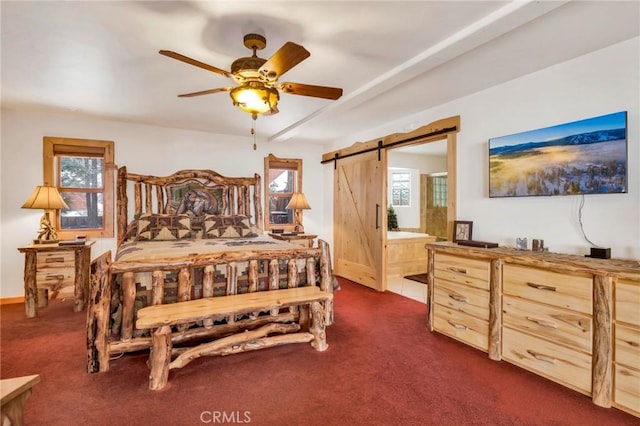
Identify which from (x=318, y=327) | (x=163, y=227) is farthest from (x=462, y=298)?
(x=163, y=227)

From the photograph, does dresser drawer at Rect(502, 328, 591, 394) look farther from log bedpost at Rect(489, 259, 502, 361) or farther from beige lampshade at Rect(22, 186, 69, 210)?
beige lampshade at Rect(22, 186, 69, 210)

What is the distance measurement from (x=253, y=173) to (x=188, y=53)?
2903 mm

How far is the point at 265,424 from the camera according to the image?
1747 millimetres

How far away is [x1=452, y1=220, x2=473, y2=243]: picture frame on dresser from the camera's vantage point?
3094mm

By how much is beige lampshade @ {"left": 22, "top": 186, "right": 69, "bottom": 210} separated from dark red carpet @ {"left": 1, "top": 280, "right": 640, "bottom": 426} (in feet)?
4.61

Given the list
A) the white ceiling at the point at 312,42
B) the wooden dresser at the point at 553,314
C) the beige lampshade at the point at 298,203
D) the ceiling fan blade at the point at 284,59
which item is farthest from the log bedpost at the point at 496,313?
the beige lampshade at the point at 298,203

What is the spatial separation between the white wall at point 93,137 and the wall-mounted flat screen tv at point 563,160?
3561mm

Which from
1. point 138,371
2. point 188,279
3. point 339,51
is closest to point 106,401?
point 138,371

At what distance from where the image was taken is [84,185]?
4281mm

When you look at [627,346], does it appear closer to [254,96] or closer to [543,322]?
[543,322]

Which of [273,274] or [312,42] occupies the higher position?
[312,42]

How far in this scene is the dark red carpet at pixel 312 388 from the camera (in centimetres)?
180

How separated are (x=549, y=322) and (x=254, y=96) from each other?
2590 mm

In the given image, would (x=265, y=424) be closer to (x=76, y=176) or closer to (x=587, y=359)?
(x=587, y=359)
